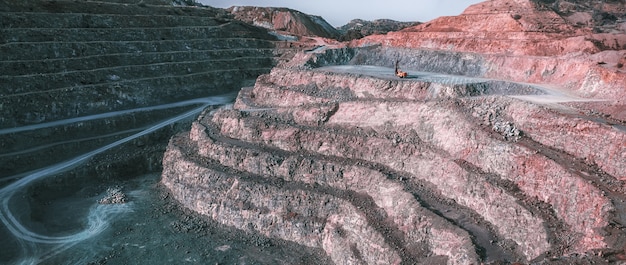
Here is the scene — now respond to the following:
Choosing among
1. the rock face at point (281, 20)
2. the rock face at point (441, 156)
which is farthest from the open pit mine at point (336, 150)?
the rock face at point (281, 20)

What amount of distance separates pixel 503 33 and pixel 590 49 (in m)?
8.65

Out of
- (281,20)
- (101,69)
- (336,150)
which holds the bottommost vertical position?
(336,150)

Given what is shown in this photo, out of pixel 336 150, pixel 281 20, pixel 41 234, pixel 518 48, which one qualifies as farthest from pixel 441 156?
pixel 281 20

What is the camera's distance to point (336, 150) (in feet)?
90.6

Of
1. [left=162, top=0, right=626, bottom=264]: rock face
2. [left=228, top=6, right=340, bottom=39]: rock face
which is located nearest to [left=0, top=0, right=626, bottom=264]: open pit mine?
[left=162, top=0, right=626, bottom=264]: rock face

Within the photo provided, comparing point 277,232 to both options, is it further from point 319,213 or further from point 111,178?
point 111,178

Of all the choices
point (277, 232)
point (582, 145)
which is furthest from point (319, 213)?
point (582, 145)

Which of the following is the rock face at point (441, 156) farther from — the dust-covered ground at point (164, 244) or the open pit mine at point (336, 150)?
the dust-covered ground at point (164, 244)

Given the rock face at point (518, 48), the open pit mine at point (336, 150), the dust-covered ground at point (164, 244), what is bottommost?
the dust-covered ground at point (164, 244)

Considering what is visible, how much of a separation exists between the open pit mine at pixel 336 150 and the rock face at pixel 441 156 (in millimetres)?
107

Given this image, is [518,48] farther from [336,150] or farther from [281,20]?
[281,20]

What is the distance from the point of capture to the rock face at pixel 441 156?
17.6 meters

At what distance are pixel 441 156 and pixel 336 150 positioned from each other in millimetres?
7015

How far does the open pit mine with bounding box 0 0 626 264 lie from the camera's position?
738 inches
